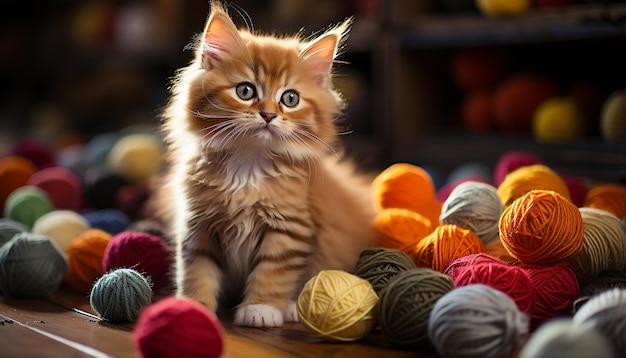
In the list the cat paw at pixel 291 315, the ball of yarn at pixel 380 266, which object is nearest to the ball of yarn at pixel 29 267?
the cat paw at pixel 291 315

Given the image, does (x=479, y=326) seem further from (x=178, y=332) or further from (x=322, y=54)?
(x=322, y=54)

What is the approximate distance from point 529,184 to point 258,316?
0.65 metres

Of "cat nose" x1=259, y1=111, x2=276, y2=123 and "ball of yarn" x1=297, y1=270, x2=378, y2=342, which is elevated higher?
"cat nose" x1=259, y1=111, x2=276, y2=123

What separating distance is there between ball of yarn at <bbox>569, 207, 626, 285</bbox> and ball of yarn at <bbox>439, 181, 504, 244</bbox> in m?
0.21

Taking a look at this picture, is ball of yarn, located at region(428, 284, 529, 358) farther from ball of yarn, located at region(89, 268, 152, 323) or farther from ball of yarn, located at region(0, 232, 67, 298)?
ball of yarn, located at region(0, 232, 67, 298)

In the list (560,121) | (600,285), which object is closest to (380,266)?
(600,285)

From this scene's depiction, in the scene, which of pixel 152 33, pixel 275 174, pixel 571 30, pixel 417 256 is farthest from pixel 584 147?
pixel 152 33

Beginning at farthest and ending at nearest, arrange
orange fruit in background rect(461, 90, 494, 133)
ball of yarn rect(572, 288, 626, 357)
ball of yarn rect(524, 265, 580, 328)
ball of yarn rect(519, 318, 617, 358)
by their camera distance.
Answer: orange fruit in background rect(461, 90, 494, 133) → ball of yarn rect(524, 265, 580, 328) → ball of yarn rect(572, 288, 626, 357) → ball of yarn rect(519, 318, 617, 358)

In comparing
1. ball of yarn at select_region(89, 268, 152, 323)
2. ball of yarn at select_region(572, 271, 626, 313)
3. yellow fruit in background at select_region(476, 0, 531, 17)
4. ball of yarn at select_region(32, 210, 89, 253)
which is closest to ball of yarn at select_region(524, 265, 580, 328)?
ball of yarn at select_region(572, 271, 626, 313)

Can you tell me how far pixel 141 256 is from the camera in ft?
4.99

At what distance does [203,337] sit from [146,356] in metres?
0.08

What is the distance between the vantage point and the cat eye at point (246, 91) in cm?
139

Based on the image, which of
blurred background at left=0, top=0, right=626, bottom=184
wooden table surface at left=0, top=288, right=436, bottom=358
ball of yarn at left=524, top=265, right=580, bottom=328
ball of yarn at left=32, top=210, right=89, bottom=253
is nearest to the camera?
wooden table surface at left=0, top=288, right=436, bottom=358

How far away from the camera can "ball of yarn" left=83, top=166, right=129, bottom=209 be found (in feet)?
7.79
